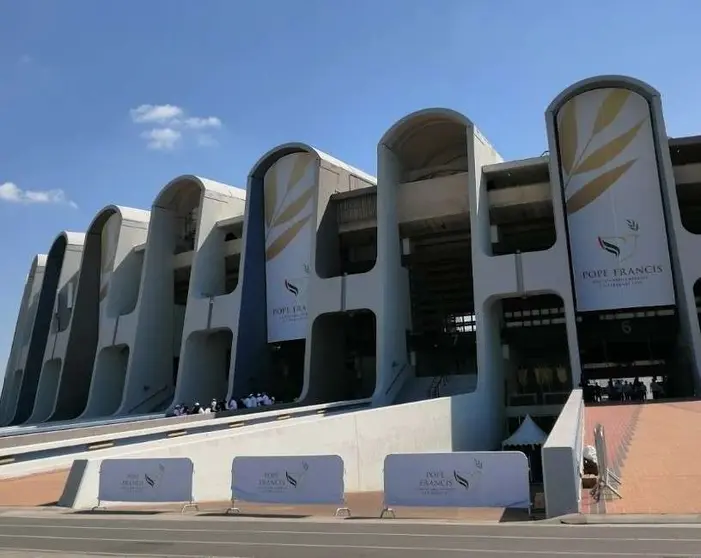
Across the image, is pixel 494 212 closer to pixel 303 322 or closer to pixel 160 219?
pixel 303 322

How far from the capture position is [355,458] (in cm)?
1733

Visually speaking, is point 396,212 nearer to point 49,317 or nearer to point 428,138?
point 428,138

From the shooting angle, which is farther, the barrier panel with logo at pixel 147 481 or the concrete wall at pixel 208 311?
the concrete wall at pixel 208 311

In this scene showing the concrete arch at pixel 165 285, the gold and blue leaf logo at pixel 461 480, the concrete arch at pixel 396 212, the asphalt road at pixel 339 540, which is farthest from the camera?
the concrete arch at pixel 165 285

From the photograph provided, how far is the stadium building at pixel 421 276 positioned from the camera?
85.4ft

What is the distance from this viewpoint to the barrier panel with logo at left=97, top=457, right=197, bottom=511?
11.0 meters

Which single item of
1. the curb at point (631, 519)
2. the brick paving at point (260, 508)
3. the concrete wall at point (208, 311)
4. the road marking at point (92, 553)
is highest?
the concrete wall at point (208, 311)

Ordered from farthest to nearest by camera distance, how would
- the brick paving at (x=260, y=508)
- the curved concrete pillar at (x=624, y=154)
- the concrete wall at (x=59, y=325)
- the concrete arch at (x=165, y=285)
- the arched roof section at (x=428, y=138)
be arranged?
the concrete wall at (x=59, y=325), the concrete arch at (x=165, y=285), the arched roof section at (x=428, y=138), the curved concrete pillar at (x=624, y=154), the brick paving at (x=260, y=508)

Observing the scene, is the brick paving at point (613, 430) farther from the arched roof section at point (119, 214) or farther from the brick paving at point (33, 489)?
the arched roof section at point (119, 214)

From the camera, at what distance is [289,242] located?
110 feet

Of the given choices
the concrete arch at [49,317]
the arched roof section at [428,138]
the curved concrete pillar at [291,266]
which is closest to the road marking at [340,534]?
the curved concrete pillar at [291,266]

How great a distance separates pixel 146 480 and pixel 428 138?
82.7 feet

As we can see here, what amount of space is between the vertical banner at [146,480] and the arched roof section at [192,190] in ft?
86.3

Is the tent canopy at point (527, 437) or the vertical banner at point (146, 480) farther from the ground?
the tent canopy at point (527, 437)
